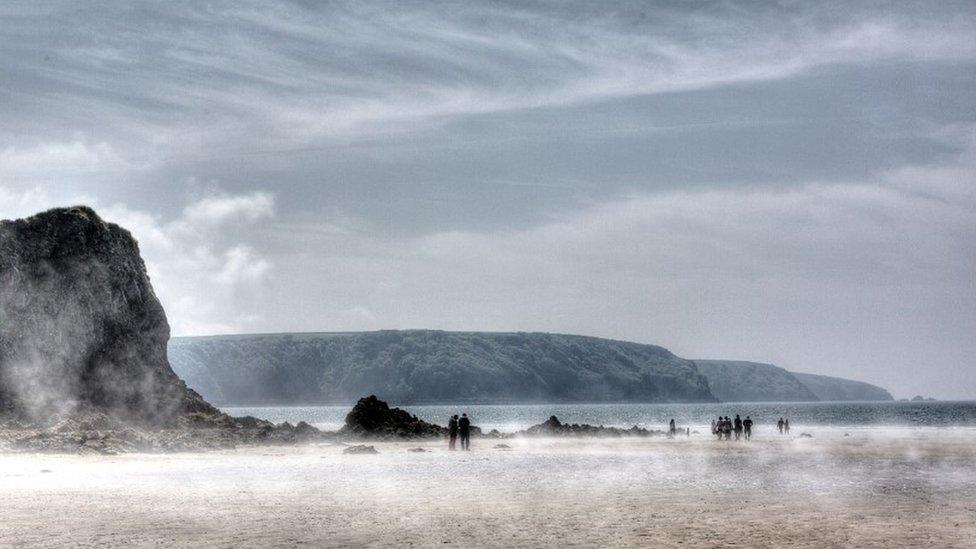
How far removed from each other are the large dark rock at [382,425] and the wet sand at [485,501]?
77.7 feet

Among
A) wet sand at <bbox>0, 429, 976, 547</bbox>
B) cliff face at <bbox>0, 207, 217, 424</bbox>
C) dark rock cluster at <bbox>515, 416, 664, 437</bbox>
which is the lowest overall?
wet sand at <bbox>0, 429, 976, 547</bbox>

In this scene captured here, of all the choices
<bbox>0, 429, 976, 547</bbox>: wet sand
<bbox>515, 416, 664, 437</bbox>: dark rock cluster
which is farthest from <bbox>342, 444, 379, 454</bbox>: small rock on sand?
<bbox>515, 416, 664, 437</bbox>: dark rock cluster

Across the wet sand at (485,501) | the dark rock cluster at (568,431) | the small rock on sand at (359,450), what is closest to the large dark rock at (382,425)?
the dark rock cluster at (568,431)

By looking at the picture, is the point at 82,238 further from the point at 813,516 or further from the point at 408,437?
the point at 813,516

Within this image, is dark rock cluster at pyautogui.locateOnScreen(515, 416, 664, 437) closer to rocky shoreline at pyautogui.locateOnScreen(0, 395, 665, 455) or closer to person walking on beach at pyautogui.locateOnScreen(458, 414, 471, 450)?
rocky shoreline at pyautogui.locateOnScreen(0, 395, 665, 455)

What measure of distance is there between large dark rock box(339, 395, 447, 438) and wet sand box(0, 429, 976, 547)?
2369 centimetres

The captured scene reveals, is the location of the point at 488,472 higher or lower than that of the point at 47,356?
lower

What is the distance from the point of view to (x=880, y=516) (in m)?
23.2

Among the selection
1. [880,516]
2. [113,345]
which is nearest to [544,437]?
[113,345]

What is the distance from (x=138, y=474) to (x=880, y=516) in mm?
26751

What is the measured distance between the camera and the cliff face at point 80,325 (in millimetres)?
56969

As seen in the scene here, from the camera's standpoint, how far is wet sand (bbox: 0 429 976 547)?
19.7m

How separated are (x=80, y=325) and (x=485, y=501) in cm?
4378

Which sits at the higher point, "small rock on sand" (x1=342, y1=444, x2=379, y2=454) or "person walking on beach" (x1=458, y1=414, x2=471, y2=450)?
"person walking on beach" (x1=458, y1=414, x2=471, y2=450)
